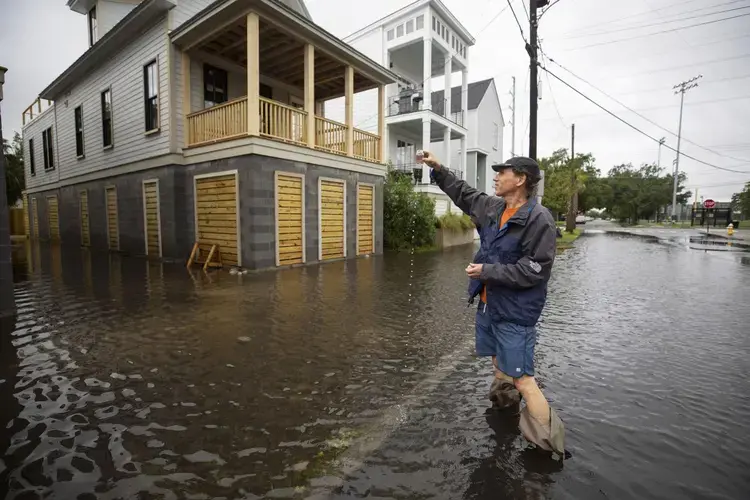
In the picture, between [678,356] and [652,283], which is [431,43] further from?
[678,356]

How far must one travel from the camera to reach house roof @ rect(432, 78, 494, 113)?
1147 inches

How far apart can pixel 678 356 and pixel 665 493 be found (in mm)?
2890

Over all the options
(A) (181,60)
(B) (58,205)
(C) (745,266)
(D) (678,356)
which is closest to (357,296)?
(D) (678,356)

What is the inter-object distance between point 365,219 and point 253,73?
619 centimetres

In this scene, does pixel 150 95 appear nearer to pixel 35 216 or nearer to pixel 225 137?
pixel 225 137

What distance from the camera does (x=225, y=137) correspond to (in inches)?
412

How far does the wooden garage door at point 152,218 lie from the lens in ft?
42.4

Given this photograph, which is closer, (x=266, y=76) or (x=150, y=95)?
(x=150, y=95)

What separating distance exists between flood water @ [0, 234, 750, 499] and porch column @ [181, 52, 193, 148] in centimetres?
685

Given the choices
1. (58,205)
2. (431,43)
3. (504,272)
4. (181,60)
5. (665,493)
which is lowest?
(665,493)

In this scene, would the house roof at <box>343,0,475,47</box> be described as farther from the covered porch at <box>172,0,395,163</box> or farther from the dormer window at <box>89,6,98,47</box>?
the dormer window at <box>89,6,98,47</box>

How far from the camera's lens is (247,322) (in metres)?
5.59

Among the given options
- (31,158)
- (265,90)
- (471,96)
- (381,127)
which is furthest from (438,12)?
(31,158)

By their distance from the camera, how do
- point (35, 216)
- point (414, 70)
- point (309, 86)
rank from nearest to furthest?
point (309, 86), point (35, 216), point (414, 70)
